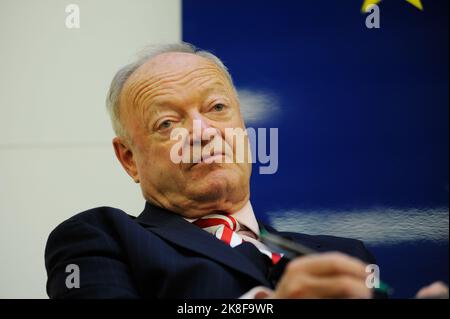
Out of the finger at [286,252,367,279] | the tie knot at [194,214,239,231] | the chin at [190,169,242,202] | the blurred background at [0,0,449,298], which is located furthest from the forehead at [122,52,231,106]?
the finger at [286,252,367,279]

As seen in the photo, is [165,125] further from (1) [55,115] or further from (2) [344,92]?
(2) [344,92]

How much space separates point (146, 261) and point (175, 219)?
216 millimetres

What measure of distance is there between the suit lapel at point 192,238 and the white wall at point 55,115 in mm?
285

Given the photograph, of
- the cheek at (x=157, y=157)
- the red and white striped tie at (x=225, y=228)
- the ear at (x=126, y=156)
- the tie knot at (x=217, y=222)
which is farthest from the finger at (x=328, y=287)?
the ear at (x=126, y=156)

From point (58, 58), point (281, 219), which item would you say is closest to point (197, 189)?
point (281, 219)

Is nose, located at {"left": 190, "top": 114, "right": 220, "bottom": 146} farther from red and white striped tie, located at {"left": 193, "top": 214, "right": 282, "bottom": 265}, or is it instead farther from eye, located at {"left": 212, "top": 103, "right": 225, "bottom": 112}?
red and white striped tie, located at {"left": 193, "top": 214, "right": 282, "bottom": 265}

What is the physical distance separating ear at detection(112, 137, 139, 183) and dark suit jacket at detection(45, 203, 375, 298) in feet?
0.88

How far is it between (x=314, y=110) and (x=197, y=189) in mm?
497

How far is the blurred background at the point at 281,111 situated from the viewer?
1.97 m

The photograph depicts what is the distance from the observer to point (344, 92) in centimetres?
204

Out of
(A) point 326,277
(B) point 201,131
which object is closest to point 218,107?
(B) point 201,131

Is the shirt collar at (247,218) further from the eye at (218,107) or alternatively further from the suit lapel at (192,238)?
the eye at (218,107)

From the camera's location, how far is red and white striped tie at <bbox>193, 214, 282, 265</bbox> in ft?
5.64
